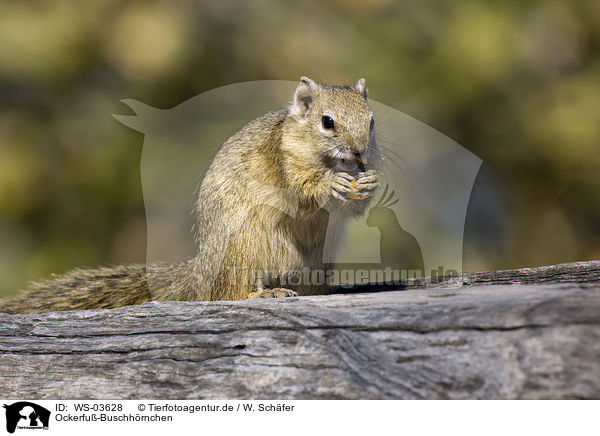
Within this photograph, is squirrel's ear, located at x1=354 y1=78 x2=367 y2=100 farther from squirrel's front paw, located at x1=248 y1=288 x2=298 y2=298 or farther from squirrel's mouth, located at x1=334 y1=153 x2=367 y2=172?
squirrel's front paw, located at x1=248 y1=288 x2=298 y2=298

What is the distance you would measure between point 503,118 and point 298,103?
138 centimetres

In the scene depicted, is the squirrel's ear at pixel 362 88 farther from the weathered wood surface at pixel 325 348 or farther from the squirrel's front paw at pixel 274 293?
the weathered wood surface at pixel 325 348

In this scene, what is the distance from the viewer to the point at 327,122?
235 centimetres

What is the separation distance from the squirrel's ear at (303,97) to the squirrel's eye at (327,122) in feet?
0.46

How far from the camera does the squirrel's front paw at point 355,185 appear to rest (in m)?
2.26

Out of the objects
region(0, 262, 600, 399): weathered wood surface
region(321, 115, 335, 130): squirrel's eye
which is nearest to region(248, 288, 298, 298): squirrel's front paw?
region(0, 262, 600, 399): weathered wood surface

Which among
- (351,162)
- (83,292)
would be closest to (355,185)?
(351,162)

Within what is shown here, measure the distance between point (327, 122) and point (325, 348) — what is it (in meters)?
1.19

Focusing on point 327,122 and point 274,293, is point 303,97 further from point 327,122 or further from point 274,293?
point 274,293

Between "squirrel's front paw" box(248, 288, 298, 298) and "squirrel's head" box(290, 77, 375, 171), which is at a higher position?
"squirrel's head" box(290, 77, 375, 171)

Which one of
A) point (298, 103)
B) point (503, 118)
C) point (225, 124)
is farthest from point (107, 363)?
point (503, 118)
